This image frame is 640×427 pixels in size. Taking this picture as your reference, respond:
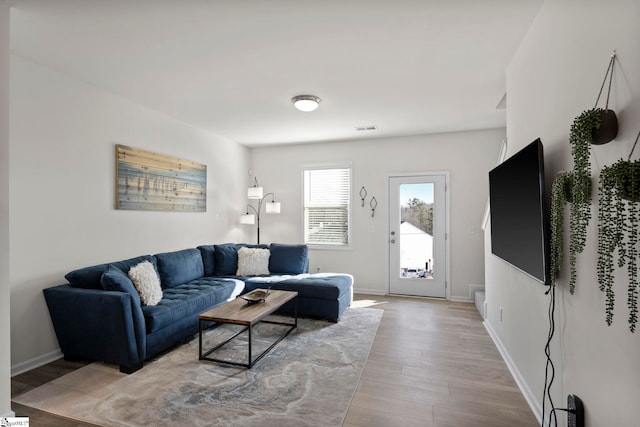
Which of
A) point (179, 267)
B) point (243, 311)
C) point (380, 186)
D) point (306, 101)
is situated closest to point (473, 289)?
point (380, 186)

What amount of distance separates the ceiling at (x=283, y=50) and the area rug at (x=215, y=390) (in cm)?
264

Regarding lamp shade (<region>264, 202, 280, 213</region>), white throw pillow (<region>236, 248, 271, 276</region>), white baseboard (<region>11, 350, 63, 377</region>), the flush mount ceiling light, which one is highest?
the flush mount ceiling light

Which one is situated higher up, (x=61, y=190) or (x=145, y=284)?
(x=61, y=190)

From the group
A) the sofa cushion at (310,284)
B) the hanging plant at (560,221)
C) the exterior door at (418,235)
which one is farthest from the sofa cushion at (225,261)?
the hanging plant at (560,221)

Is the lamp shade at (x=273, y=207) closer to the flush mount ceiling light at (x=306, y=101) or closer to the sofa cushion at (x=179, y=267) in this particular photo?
the sofa cushion at (x=179, y=267)

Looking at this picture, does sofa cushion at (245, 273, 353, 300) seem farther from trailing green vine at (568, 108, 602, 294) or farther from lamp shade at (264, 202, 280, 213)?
trailing green vine at (568, 108, 602, 294)

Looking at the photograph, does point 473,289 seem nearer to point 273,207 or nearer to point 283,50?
point 273,207

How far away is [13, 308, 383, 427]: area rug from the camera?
2.03 m

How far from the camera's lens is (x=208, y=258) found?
4500mm

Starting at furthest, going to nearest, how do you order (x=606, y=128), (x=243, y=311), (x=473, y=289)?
(x=473, y=289), (x=243, y=311), (x=606, y=128)

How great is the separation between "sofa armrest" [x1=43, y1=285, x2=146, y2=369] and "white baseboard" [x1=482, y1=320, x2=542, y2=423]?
300cm

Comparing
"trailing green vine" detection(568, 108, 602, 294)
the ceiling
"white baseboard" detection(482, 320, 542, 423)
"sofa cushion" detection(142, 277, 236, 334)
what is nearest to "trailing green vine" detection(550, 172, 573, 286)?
"trailing green vine" detection(568, 108, 602, 294)

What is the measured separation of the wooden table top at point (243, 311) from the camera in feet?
8.80

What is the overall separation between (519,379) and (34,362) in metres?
4.03
